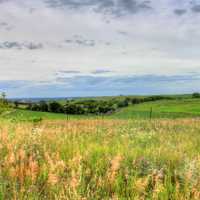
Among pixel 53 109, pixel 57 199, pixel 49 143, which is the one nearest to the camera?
pixel 57 199

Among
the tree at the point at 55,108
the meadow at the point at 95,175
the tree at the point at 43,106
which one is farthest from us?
the tree at the point at 43,106

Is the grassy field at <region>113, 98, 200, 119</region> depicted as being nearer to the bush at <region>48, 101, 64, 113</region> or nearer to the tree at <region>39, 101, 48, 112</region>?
the bush at <region>48, 101, 64, 113</region>

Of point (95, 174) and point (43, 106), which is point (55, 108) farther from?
point (95, 174)

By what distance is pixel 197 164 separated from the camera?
5.07 meters

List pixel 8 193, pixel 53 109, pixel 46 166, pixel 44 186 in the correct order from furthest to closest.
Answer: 1. pixel 53 109
2. pixel 46 166
3. pixel 44 186
4. pixel 8 193

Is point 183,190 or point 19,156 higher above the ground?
point 19,156

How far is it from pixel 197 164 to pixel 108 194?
154 centimetres

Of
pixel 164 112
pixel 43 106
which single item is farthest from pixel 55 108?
pixel 164 112

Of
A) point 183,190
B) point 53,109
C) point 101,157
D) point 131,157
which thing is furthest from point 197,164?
point 53,109

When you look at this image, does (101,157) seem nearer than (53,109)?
Yes

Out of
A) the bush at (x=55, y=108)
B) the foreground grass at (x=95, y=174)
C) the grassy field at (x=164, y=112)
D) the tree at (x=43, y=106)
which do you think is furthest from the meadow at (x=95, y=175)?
the tree at (x=43, y=106)

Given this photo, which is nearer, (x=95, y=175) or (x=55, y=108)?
(x=95, y=175)

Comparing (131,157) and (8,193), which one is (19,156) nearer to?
(8,193)

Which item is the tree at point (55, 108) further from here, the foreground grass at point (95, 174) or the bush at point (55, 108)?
the foreground grass at point (95, 174)
